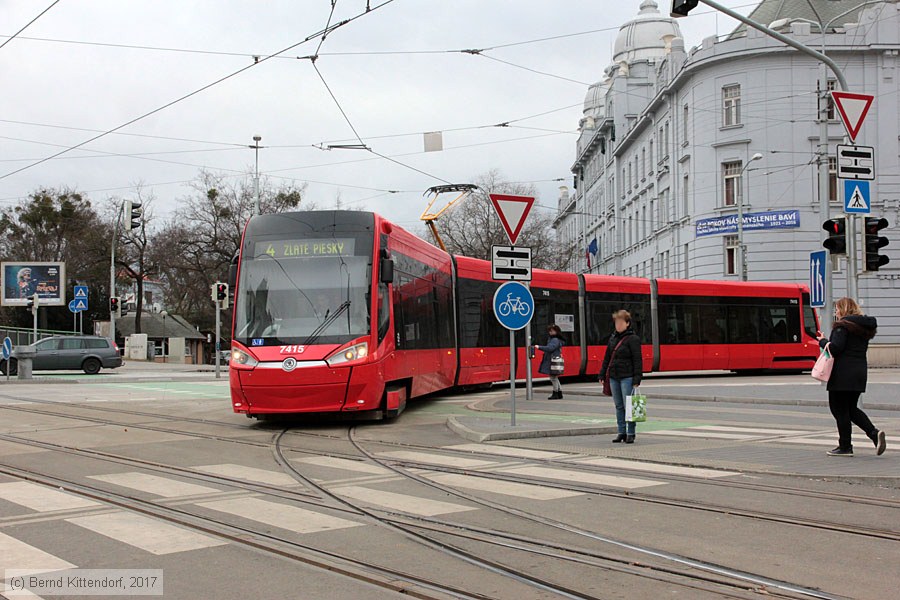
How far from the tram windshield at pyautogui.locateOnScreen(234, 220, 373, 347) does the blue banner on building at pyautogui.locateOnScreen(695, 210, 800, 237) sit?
109 feet

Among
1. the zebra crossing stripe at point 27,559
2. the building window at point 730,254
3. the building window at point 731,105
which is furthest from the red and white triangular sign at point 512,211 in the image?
the building window at point 731,105

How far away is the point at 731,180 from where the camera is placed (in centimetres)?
4584

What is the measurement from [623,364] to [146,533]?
22.3ft

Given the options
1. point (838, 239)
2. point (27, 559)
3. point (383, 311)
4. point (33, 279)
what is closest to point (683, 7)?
point (838, 239)

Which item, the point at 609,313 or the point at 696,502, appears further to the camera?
the point at 609,313

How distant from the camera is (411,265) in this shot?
17.1m

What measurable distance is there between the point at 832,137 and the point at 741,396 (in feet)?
90.1

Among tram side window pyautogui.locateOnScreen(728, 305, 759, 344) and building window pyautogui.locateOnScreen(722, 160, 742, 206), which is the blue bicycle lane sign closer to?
tram side window pyautogui.locateOnScreen(728, 305, 759, 344)

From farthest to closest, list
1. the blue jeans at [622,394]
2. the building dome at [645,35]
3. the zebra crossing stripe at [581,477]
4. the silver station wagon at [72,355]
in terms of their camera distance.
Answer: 1. the building dome at [645,35]
2. the silver station wagon at [72,355]
3. the blue jeans at [622,394]
4. the zebra crossing stripe at [581,477]

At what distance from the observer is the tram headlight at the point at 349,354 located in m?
13.8

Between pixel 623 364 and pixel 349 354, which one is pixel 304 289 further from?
pixel 623 364

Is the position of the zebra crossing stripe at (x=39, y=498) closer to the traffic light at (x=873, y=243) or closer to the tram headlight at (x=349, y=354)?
the tram headlight at (x=349, y=354)

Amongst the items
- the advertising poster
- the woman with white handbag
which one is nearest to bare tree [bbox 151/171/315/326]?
the advertising poster

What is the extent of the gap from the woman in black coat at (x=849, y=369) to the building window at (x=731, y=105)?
123 ft
